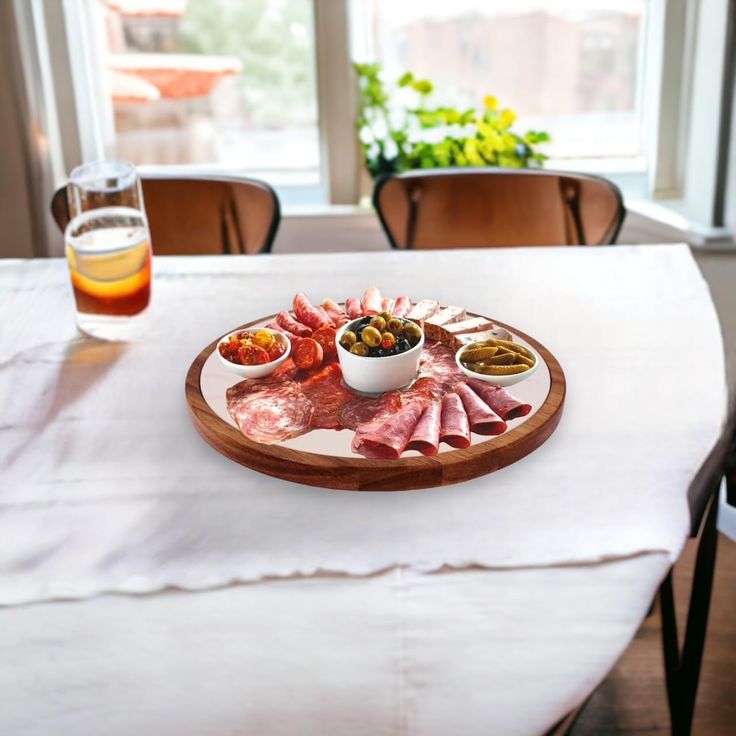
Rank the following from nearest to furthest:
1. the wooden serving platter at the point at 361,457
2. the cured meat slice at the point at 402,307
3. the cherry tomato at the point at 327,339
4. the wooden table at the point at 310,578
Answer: the wooden table at the point at 310,578 < the wooden serving platter at the point at 361,457 < the cherry tomato at the point at 327,339 < the cured meat slice at the point at 402,307

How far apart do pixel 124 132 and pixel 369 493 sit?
86.6 inches

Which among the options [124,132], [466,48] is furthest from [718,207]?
[124,132]

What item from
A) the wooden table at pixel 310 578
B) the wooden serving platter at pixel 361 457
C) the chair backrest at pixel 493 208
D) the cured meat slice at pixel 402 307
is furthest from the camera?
the chair backrest at pixel 493 208

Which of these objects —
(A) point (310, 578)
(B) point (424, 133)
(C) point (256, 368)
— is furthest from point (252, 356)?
(B) point (424, 133)

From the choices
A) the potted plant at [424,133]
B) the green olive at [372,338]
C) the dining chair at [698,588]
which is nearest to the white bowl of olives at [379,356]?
the green olive at [372,338]

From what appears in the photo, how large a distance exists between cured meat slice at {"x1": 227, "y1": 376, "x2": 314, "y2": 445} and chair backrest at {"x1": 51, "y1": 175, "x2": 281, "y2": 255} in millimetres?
817

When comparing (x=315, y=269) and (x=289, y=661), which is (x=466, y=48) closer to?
(x=315, y=269)

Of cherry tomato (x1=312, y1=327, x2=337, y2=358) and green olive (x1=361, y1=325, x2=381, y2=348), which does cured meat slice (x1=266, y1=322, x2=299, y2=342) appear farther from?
green olive (x1=361, y1=325, x2=381, y2=348)

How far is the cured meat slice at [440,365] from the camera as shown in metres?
1.00

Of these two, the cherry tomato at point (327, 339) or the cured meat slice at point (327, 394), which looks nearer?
the cured meat slice at point (327, 394)

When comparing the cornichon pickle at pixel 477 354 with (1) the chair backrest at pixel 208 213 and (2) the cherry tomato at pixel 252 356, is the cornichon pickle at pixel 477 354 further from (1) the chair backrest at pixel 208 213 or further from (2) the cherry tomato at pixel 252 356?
(1) the chair backrest at pixel 208 213

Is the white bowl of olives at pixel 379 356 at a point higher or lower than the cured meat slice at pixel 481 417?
higher

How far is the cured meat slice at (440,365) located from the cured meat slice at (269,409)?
0.50ft

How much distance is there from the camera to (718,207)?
243 centimetres
